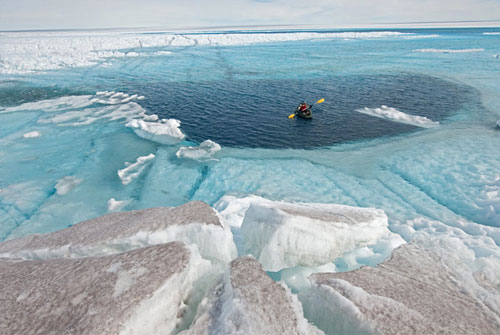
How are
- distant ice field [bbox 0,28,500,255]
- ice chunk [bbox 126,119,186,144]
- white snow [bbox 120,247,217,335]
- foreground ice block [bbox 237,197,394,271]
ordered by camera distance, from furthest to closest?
1. ice chunk [bbox 126,119,186,144]
2. distant ice field [bbox 0,28,500,255]
3. foreground ice block [bbox 237,197,394,271]
4. white snow [bbox 120,247,217,335]

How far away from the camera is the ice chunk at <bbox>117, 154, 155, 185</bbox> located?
12.0 m

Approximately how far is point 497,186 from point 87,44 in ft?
242

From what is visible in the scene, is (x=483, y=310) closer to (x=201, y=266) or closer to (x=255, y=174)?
(x=201, y=266)

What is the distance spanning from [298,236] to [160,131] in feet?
41.7

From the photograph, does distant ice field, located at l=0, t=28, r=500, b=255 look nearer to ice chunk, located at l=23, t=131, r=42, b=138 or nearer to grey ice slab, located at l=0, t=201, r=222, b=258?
ice chunk, located at l=23, t=131, r=42, b=138

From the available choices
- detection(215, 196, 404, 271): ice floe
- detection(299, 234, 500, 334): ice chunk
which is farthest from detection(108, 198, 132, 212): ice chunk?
detection(299, 234, 500, 334): ice chunk

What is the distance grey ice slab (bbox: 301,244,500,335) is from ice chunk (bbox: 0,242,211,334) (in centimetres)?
210

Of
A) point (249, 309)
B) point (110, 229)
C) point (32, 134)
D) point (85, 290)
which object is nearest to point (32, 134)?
point (32, 134)

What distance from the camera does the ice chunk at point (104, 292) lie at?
366cm

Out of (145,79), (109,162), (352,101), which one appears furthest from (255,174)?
(145,79)

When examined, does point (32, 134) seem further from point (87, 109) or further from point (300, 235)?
point (300, 235)

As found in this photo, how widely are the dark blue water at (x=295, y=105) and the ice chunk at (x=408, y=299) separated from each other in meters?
10.6

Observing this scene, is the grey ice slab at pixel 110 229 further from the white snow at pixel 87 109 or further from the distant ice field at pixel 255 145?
the white snow at pixel 87 109

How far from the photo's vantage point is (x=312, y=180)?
11836mm
